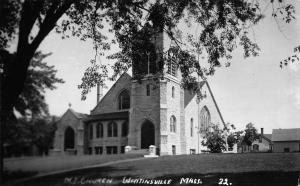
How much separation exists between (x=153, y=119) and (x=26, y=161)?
76.1 ft

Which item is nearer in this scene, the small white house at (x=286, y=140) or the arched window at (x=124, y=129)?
the arched window at (x=124, y=129)

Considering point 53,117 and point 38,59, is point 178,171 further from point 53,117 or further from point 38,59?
point 38,59

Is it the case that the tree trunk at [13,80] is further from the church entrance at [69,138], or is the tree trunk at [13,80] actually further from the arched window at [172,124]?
the church entrance at [69,138]

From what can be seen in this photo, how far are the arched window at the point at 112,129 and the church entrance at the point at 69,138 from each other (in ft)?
11.3

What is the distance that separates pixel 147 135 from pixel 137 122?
5.26ft

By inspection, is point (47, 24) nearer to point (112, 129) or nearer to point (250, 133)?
point (112, 129)

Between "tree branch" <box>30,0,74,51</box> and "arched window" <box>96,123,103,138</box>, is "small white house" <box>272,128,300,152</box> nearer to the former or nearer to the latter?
"arched window" <box>96,123,103,138</box>

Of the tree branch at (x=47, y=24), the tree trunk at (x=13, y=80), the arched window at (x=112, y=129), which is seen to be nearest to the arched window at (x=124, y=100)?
the arched window at (x=112, y=129)

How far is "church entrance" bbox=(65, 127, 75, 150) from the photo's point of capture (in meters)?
A: 34.5

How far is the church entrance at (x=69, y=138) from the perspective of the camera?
34531mm

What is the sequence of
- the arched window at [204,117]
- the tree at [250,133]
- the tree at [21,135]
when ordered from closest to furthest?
the tree at [21,135] < the tree at [250,133] < the arched window at [204,117]

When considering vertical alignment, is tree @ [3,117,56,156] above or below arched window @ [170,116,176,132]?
below

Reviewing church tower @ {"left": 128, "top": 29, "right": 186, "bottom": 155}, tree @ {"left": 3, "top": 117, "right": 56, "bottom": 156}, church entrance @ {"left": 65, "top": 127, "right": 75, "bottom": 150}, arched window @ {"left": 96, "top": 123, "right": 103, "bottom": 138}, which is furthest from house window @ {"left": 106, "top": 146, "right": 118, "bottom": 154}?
tree @ {"left": 3, "top": 117, "right": 56, "bottom": 156}

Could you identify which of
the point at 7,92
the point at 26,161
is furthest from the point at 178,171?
the point at 7,92
